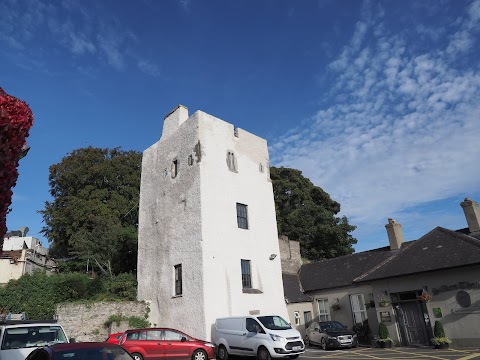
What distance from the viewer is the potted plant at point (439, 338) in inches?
655

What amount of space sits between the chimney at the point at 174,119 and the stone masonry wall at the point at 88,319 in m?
11.2

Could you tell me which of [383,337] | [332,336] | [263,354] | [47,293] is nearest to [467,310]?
[383,337]

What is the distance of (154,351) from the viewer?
13.9 meters

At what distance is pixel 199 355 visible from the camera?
14.4 meters

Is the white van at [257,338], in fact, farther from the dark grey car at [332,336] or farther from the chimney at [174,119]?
the chimney at [174,119]

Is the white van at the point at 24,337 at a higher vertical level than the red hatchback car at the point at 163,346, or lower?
higher

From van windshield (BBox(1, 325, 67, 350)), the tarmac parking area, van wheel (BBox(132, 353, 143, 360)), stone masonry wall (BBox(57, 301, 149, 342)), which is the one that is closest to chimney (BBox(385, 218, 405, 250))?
the tarmac parking area

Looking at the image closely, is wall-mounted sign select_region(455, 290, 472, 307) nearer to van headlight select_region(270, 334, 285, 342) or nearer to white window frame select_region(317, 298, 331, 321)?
van headlight select_region(270, 334, 285, 342)

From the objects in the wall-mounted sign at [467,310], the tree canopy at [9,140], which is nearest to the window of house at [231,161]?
the wall-mounted sign at [467,310]

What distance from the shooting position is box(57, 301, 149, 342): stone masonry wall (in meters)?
17.6

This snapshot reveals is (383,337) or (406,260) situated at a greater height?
(406,260)

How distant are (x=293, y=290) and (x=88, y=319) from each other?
14.0 m

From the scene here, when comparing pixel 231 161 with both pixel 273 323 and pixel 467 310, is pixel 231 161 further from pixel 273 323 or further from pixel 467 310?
pixel 467 310

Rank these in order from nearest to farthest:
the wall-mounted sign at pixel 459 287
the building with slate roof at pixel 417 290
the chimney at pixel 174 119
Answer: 1. the wall-mounted sign at pixel 459 287
2. the building with slate roof at pixel 417 290
3. the chimney at pixel 174 119
